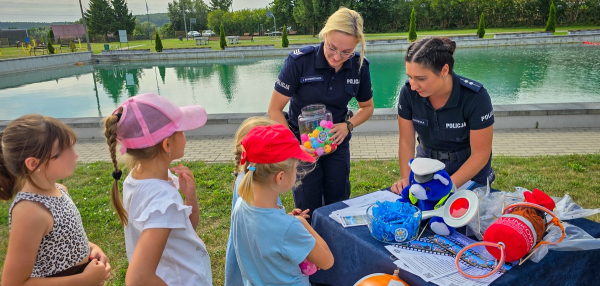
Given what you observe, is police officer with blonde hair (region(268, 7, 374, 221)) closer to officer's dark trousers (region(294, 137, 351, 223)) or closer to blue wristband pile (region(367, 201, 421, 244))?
officer's dark trousers (region(294, 137, 351, 223))

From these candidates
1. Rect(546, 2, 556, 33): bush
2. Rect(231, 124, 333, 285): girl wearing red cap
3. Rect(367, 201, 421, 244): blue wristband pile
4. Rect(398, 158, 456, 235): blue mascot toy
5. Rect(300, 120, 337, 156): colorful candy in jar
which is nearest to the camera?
Rect(231, 124, 333, 285): girl wearing red cap

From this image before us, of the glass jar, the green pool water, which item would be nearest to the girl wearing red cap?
the glass jar

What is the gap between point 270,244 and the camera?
5.64 ft

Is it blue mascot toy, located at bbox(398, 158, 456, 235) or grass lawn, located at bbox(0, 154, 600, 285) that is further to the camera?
grass lawn, located at bbox(0, 154, 600, 285)

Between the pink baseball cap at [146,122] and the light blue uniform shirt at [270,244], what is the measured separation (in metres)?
0.51

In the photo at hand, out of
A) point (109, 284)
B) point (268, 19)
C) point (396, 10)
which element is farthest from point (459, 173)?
point (268, 19)

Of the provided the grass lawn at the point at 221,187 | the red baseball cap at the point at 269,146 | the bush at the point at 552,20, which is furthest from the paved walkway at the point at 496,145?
the bush at the point at 552,20

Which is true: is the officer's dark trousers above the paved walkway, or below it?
above

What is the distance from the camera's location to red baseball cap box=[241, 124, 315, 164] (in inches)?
65.8

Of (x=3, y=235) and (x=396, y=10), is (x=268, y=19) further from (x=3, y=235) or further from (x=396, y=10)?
(x=3, y=235)

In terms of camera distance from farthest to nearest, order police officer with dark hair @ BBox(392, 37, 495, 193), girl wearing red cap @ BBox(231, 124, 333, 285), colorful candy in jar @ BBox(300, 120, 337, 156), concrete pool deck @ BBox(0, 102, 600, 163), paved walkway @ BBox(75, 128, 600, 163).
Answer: concrete pool deck @ BBox(0, 102, 600, 163) → paved walkway @ BBox(75, 128, 600, 163) → colorful candy in jar @ BBox(300, 120, 337, 156) → police officer with dark hair @ BBox(392, 37, 495, 193) → girl wearing red cap @ BBox(231, 124, 333, 285)

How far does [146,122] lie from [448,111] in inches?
76.3

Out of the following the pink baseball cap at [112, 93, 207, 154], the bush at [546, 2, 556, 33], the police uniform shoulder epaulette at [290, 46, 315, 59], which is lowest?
the pink baseball cap at [112, 93, 207, 154]

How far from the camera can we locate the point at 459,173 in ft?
8.20
